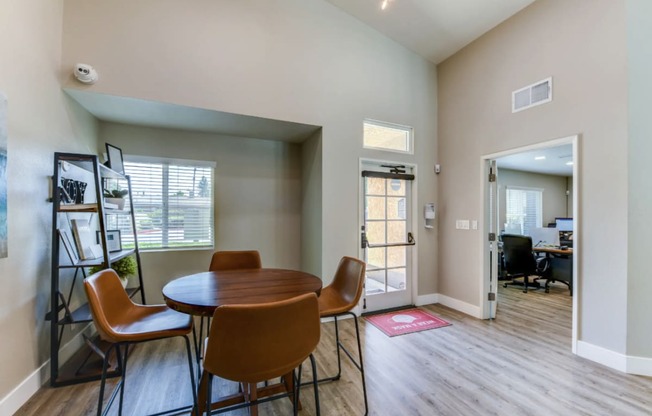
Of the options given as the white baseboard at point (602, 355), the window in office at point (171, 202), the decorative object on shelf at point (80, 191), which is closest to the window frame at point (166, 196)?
the window in office at point (171, 202)

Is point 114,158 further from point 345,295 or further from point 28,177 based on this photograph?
point 345,295

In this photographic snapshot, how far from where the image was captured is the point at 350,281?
2.14m

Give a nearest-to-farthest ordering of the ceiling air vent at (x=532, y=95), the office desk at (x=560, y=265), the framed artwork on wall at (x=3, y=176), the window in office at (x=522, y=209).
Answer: the framed artwork on wall at (x=3, y=176), the ceiling air vent at (x=532, y=95), the office desk at (x=560, y=265), the window in office at (x=522, y=209)

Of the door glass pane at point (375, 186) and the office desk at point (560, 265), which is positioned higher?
the door glass pane at point (375, 186)

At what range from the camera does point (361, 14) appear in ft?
11.3

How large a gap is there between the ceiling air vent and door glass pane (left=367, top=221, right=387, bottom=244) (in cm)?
207

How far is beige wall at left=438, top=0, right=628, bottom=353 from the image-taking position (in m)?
2.37

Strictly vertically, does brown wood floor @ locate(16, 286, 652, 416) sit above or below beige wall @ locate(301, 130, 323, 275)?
below

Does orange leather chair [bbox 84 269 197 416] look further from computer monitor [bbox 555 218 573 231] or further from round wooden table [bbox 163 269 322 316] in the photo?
computer monitor [bbox 555 218 573 231]

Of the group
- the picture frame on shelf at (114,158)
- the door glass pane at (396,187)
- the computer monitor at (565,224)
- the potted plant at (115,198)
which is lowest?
the computer monitor at (565,224)

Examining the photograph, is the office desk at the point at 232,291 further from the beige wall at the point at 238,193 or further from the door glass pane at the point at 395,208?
the door glass pane at the point at 395,208

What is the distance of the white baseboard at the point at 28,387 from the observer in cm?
172

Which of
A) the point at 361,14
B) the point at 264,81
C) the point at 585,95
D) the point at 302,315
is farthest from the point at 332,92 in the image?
the point at 302,315

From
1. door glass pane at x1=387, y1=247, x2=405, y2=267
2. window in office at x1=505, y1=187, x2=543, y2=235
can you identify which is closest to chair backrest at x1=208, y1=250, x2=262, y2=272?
door glass pane at x1=387, y1=247, x2=405, y2=267
